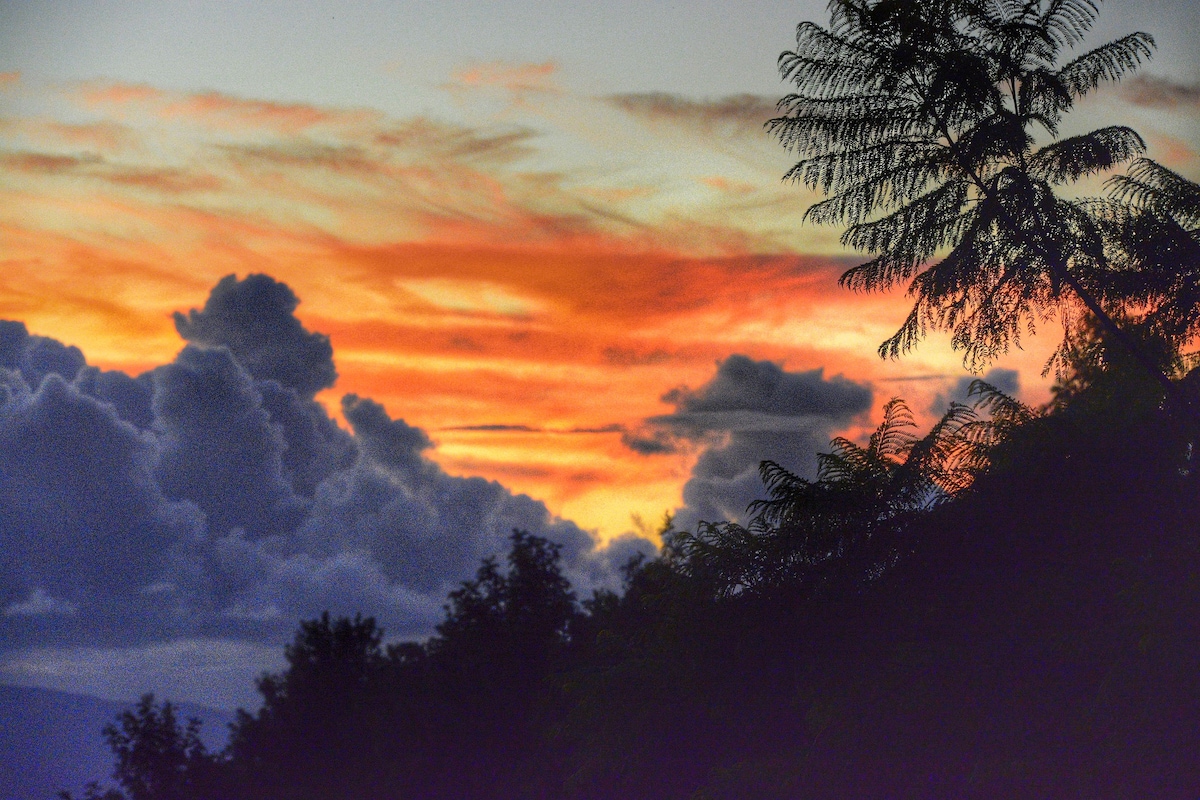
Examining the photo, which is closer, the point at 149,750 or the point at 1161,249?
the point at 1161,249

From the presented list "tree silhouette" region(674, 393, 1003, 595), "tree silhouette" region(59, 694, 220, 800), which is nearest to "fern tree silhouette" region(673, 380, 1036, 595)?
"tree silhouette" region(674, 393, 1003, 595)

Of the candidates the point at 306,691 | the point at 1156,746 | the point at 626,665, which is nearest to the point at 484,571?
the point at 306,691

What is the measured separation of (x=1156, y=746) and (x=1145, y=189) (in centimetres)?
828

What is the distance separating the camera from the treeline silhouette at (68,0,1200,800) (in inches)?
471

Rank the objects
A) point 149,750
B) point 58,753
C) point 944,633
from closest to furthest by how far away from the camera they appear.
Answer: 1. point 944,633
2. point 149,750
3. point 58,753

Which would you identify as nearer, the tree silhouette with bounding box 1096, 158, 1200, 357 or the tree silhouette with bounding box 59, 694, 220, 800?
the tree silhouette with bounding box 1096, 158, 1200, 357

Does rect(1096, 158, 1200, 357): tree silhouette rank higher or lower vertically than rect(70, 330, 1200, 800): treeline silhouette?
higher

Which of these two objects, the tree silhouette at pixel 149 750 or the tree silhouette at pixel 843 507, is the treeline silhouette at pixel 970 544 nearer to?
the tree silhouette at pixel 843 507

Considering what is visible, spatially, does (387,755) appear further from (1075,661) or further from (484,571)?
(1075,661)

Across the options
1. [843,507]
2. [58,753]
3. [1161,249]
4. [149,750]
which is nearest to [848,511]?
[843,507]

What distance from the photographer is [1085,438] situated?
1533 centimetres

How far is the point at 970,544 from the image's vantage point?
50.0 feet

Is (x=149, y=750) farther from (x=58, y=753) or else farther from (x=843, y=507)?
(x=58, y=753)

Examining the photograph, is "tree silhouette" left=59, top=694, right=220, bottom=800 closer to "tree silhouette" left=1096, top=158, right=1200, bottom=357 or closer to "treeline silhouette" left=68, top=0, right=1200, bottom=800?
"treeline silhouette" left=68, top=0, right=1200, bottom=800
